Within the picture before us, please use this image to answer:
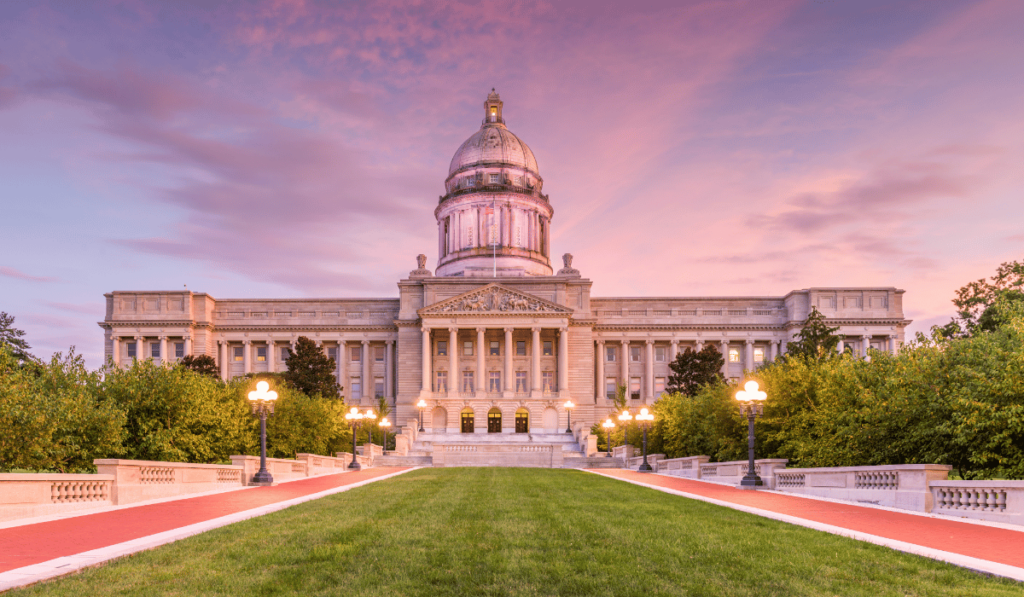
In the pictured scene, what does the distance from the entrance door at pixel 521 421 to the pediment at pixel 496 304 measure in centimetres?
1224

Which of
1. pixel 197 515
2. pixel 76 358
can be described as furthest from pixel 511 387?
pixel 197 515

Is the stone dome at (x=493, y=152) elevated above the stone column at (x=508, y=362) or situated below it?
above

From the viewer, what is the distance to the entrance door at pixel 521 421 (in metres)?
93.4

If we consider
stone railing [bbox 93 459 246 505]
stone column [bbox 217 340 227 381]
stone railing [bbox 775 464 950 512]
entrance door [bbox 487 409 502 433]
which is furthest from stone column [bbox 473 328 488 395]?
stone railing [bbox 775 464 950 512]

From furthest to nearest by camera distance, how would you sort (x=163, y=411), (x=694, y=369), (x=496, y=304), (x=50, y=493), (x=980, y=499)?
(x=496, y=304) → (x=694, y=369) → (x=163, y=411) → (x=50, y=493) → (x=980, y=499)

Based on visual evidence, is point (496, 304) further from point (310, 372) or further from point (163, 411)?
point (163, 411)

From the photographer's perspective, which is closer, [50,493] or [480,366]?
[50,493]

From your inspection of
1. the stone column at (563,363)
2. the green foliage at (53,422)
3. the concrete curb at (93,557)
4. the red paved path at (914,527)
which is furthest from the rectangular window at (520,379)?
the concrete curb at (93,557)

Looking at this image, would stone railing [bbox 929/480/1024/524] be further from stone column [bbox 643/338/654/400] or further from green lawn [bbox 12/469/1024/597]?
stone column [bbox 643/338/654/400]

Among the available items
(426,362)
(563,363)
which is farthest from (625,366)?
(426,362)

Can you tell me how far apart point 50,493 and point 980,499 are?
19878 millimetres

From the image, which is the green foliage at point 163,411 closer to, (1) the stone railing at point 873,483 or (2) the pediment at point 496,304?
(1) the stone railing at point 873,483

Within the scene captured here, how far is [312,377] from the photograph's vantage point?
241 ft

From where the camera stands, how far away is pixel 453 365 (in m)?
95.2
